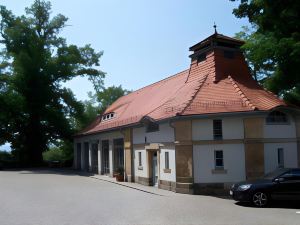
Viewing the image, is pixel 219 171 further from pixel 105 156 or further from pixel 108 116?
pixel 108 116

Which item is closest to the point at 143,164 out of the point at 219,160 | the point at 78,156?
the point at 219,160

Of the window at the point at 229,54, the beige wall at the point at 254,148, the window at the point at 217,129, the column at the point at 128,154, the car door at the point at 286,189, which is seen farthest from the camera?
the column at the point at 128,154

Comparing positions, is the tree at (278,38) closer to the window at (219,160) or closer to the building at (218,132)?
the building at (218,132)

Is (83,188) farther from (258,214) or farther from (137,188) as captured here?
(258,214)

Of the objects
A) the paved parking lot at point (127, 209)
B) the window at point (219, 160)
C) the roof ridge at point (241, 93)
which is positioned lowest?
the paved parking lot at point (127, 209)

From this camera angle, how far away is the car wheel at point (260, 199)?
1644 centimetres

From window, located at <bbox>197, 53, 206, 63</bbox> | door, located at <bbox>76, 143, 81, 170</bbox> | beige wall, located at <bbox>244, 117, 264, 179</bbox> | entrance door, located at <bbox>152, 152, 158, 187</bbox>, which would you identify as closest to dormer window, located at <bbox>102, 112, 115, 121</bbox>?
door, located at <bbox>76, 143, 81, 170</bbox>

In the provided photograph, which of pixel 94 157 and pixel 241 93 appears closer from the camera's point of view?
pixel 241 93

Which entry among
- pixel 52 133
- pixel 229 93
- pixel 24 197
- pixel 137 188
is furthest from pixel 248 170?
pixel 52 133

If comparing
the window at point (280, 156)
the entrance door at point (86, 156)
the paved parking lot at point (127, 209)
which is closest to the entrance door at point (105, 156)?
the entrance door at point (86, 156)

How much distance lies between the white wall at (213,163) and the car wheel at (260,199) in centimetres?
465

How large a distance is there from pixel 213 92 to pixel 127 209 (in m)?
9.97

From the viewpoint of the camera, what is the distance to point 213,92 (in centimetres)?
2344

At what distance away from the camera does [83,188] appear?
79.7 ft
